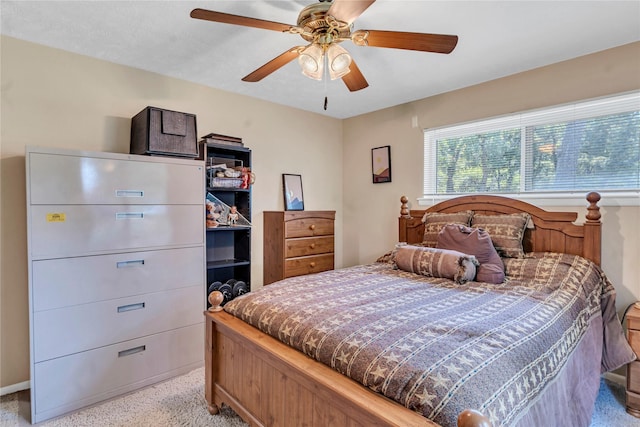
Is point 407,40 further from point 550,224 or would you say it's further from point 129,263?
point 129,263

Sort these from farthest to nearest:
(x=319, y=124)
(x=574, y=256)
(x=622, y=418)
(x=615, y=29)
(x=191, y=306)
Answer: (x=319, y=124)
(x=191, y=306)
(x=574, y=256)
(x=615, y=29)
(x=622, y=418)

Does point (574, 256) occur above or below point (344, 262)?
above

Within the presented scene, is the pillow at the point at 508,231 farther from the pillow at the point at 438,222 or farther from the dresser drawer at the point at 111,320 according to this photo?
the dresser drawer at the point at 111,320

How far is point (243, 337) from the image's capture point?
5.39 feet

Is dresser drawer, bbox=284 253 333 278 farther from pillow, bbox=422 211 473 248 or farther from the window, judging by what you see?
the window

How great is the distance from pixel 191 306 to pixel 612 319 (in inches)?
114

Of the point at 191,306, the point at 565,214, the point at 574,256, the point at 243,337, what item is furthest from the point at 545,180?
the point at 191,306

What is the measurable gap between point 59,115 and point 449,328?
9.20 ft

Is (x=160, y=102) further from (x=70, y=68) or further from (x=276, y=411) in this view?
(x=276, y=411)

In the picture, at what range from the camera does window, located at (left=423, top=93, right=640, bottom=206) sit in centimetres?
233

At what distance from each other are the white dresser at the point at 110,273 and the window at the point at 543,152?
2.31 metres

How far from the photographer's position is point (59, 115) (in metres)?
2.34

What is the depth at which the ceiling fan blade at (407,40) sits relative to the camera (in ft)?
5.04

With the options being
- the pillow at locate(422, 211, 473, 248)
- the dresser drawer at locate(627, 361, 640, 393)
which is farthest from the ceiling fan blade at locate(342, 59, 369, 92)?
the dresser drawer at locate(627, 361, 640, 393)
